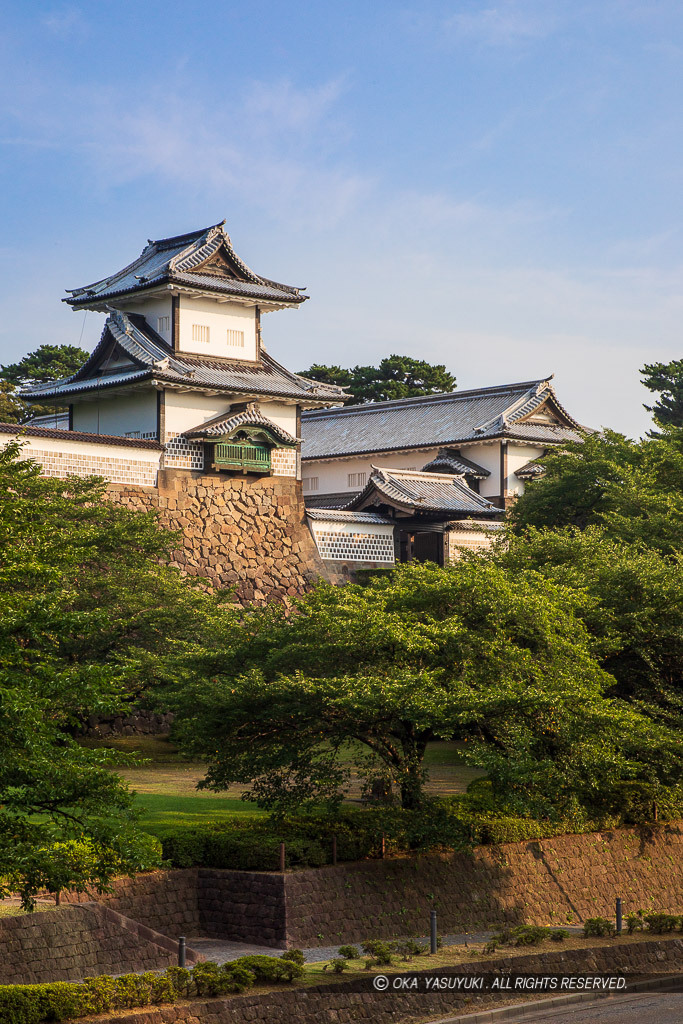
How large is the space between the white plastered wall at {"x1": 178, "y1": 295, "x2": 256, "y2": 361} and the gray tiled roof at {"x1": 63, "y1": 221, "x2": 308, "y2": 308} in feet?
2.41

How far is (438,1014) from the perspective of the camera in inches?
577

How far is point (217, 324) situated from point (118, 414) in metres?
4.56

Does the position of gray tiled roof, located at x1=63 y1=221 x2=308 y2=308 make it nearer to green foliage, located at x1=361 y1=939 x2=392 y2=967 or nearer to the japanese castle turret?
the japanese castle turret

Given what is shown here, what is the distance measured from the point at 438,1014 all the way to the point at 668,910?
9.32 m

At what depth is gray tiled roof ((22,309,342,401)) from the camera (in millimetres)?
34281

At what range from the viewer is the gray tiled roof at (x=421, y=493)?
3816 centimetres

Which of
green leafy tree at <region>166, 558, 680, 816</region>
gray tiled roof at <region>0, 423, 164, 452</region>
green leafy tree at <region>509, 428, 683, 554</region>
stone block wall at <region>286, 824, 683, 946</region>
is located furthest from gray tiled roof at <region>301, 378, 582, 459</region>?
green leafy tree at <region>166, 558, 680, 816</region>

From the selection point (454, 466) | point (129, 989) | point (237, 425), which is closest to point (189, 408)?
point (237, 425)

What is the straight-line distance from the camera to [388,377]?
221ft

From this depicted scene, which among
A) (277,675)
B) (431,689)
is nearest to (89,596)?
(277,675)

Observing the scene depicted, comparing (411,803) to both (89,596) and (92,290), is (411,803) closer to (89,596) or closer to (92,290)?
(89,596)

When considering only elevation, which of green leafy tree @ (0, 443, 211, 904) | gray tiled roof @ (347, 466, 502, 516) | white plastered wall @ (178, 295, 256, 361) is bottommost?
green leafy tree @ (0, 443, 211, 904)

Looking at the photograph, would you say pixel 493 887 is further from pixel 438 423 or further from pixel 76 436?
pixel 438 423

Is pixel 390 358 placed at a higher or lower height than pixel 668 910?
higher
